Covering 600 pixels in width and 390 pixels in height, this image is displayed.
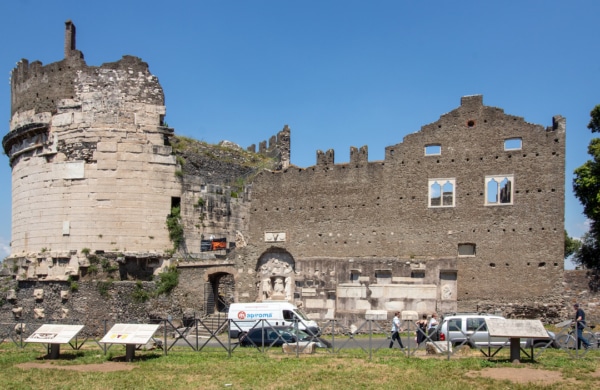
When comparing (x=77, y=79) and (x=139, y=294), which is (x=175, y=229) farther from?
(x=77, y=79)

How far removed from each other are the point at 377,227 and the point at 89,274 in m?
14.8

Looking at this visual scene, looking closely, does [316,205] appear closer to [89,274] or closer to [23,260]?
[89,274]

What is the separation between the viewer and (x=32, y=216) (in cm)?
3631

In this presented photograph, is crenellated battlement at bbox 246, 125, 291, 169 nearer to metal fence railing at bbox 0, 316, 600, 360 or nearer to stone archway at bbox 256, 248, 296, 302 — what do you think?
stone archway at bbox 256, 248, 296, 302

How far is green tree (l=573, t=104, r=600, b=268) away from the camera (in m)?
31.5

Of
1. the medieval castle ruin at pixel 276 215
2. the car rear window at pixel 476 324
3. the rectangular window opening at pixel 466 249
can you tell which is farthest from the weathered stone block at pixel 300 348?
the rectangular window opening at pixel 466 249

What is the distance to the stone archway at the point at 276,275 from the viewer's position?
35.3 m

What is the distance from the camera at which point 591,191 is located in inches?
1259

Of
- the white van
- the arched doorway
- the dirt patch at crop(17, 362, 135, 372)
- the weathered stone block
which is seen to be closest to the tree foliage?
the white van

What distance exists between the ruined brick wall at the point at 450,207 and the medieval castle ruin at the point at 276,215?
0.21 ft

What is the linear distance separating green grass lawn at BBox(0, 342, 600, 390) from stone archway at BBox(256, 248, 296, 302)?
12.2 metres

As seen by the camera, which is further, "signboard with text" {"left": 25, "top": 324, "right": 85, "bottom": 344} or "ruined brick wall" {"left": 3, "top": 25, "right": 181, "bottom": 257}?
"ruined brick wall" {"left": 3, "top": 25, "right": 181, "bottom": 257}

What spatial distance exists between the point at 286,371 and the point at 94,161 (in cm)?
2018

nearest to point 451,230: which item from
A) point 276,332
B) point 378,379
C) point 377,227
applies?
point 377,227
